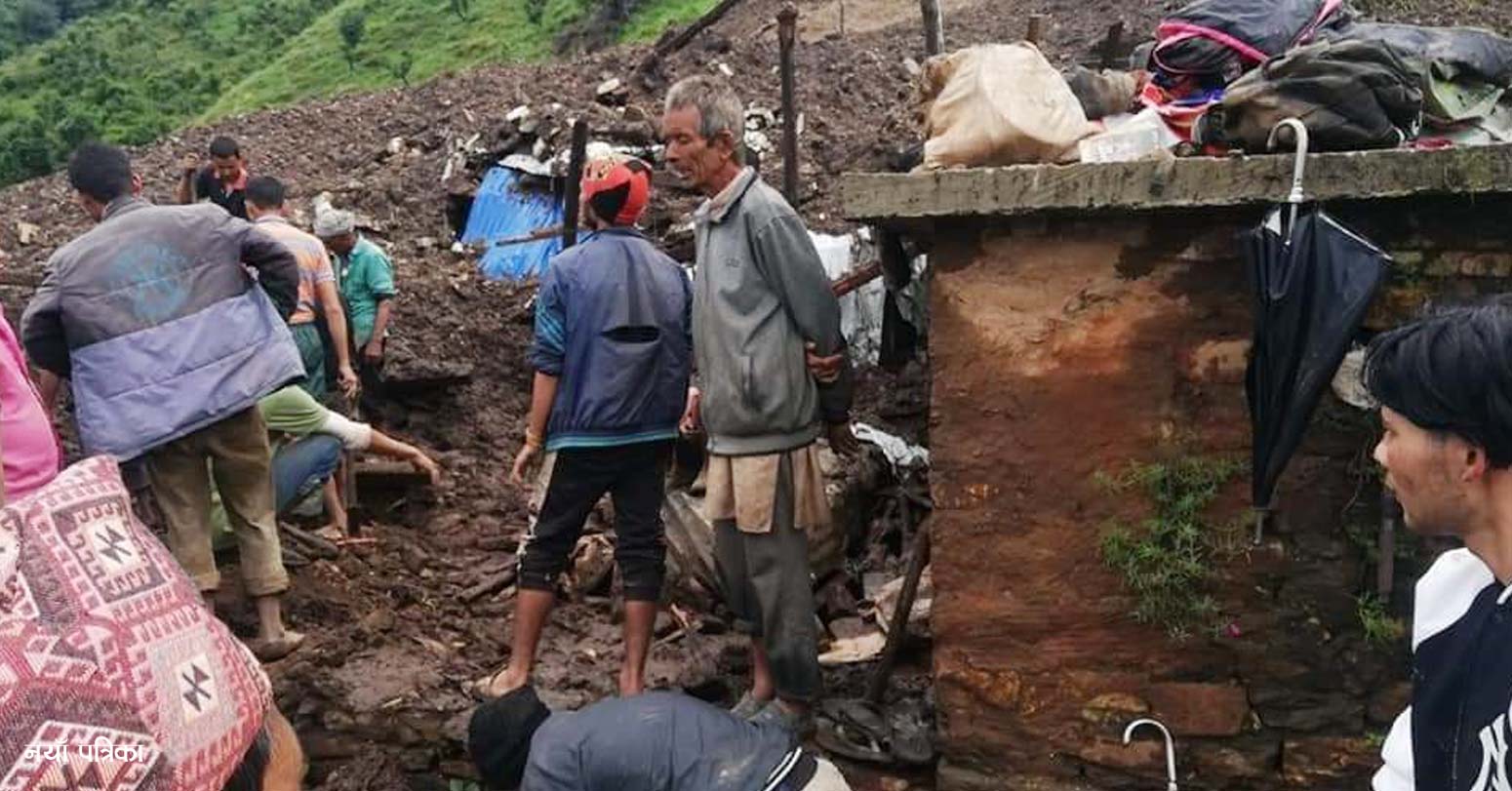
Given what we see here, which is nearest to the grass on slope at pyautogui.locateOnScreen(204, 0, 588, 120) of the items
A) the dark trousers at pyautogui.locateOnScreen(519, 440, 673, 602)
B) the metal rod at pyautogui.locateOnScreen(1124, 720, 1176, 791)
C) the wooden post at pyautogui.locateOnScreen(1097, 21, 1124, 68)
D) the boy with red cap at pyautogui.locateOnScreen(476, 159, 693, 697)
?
the wooden post at pyautogui.locateOnScreen(1097, 21, 1124, 68)

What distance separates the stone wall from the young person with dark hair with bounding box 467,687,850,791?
32.6 inches

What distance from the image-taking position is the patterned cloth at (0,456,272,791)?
1.11m

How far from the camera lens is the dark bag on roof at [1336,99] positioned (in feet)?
11.3

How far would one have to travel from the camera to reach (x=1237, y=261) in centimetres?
351

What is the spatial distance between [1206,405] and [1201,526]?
1.12ft

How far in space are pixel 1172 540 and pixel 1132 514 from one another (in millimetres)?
130

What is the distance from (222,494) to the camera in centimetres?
472

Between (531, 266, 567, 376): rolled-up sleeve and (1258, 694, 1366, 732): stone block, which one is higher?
(531, 266, 567, 376): rolled-up sleeve

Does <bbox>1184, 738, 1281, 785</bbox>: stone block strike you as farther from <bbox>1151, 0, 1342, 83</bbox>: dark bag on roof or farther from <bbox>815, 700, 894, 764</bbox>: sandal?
<bbox>1151, 0, 1342, 83</bbox>: dark bag on roof

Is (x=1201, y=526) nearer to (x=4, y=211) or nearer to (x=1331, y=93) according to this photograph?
(x=1331, y=93)

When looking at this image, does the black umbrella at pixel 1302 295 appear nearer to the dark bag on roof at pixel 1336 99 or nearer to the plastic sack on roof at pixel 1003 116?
the dark bag on roof at pixel 1336 99

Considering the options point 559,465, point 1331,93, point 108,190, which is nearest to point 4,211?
point 108,190

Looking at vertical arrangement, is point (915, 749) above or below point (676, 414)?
below

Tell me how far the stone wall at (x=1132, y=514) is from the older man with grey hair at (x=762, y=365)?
43cm
